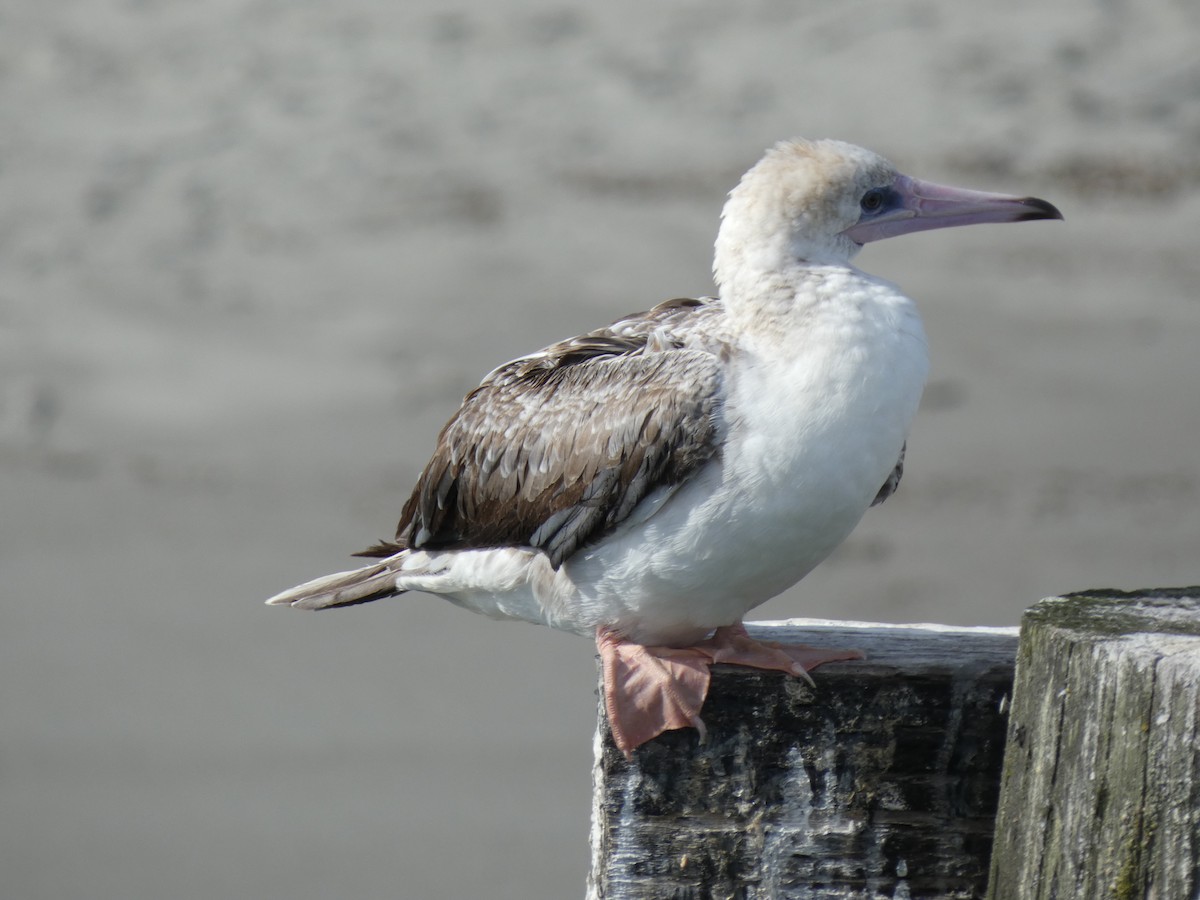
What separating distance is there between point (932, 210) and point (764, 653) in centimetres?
99

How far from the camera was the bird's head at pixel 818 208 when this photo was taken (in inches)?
127

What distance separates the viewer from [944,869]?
282cm

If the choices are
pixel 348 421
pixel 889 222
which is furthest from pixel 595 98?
pixel 889 222

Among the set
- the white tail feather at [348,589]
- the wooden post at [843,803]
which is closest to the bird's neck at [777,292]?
the wooden post at [843,803]

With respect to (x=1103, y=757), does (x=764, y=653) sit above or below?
above

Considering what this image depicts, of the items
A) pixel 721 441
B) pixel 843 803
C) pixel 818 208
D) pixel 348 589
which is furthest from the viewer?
pixel 348 589

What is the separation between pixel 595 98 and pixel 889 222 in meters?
5.90

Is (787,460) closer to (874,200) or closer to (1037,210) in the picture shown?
(874,200)

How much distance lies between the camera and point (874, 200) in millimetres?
3322

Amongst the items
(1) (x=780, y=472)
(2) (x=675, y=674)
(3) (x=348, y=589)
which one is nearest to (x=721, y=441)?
(1) (x=780, y=472)

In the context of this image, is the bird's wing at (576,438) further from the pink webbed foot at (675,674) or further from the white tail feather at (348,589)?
the pink webbed foot at (675,674)

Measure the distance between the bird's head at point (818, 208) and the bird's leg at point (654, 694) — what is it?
2.44ft

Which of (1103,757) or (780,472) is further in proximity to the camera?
(780,472)

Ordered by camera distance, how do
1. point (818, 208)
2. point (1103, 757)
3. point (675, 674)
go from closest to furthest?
1. point (1103, 757)
2. point (675, 674)
3. point (818, 208)
